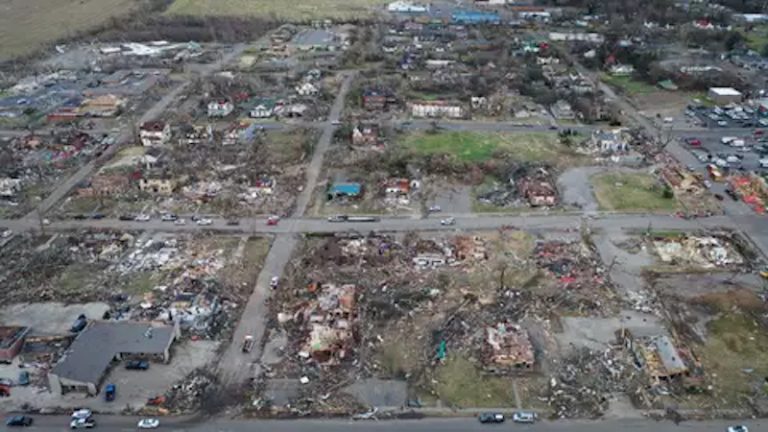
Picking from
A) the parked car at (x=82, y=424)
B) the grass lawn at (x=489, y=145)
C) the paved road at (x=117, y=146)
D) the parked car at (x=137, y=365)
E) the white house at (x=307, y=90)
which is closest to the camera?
the parked car at (x=82, y=424)

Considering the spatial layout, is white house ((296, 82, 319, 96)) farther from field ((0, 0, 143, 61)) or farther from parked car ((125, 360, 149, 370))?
parked car ((125, 360, 149, 370))

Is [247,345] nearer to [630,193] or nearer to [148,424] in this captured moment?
[148,424]

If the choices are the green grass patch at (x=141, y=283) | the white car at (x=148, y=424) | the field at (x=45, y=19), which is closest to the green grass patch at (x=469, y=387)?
the white car at (x=148, y=424)

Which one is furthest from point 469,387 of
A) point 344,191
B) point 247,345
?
point 344,191

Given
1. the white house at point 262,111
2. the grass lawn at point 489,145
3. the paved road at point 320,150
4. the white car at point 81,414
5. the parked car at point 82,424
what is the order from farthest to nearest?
1. the white house at point 262,111
2. the grass lawn at point 489,145
3. the paved road at point 320,150
4. the white car at point 81,414
5. the parked car at point 82,424

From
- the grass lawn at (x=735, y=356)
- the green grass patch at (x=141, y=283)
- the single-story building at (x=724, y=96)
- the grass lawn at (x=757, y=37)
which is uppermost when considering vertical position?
the green grass patch at (x=141, y=283)

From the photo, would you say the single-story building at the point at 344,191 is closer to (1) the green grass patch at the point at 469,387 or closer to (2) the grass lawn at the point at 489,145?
(2) the grass lawn at the point at 489,145

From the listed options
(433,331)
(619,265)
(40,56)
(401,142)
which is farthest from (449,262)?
(40,56)

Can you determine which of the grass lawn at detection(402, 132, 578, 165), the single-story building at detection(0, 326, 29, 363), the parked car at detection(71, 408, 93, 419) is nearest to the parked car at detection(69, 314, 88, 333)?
the single-story building at detection(0, 326, 29, 363)
